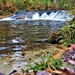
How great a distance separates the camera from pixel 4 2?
26016mm

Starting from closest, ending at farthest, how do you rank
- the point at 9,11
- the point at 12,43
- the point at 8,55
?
the point at 8,55, the point at 12,43, the point at 9,11

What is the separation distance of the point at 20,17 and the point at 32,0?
742 centimetres

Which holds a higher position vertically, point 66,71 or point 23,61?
point 66,71

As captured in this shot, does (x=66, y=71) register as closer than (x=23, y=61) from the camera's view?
Yes

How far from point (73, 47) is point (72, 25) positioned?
2542 millimetres

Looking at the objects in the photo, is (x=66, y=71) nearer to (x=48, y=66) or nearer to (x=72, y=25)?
(x=48, y=66)

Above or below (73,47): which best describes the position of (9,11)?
below

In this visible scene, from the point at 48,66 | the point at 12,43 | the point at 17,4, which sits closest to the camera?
the point at 48,66

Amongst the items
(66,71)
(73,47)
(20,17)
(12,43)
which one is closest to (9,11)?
(20,17)

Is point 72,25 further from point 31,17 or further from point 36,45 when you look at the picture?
point 31,17

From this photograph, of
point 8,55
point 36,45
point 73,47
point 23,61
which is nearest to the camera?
point 73,47

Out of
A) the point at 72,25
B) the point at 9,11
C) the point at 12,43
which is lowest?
the point at 9,11

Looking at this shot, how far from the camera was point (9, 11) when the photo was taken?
25047 millimetres

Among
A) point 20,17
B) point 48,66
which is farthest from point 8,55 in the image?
point 20,17
